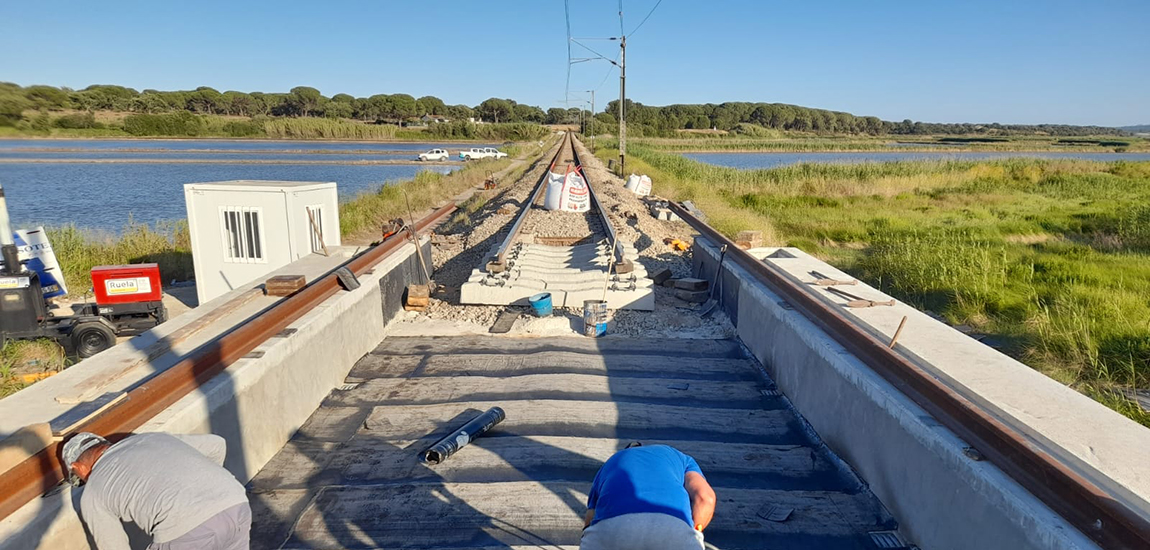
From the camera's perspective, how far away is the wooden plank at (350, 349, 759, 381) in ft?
20.5

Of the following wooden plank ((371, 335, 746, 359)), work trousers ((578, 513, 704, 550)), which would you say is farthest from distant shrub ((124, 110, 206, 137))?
work trousers ((578, 513, 704, 550))

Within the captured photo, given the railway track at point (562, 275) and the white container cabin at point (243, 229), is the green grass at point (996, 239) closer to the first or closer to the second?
the railway track at point (562, 275)

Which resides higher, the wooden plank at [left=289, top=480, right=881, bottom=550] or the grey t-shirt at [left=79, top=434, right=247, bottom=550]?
the grey t-shirt at [left=79, top=434, right=247, bottom=550]

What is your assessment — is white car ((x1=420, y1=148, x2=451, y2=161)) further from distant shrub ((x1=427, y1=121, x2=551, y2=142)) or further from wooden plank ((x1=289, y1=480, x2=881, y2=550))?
wooden plank ((x1=289, y1=480, x2=881, y2=550))

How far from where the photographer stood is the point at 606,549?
7.85 ft

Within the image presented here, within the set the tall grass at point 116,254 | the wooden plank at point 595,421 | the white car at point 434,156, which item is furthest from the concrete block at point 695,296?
the white car at point 434,156

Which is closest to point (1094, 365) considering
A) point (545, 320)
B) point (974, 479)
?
point (974, 479)

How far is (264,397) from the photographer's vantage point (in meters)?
4.45

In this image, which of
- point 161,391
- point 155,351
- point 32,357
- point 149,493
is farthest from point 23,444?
point 32,357

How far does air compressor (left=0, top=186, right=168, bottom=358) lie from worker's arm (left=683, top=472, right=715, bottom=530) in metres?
8.23

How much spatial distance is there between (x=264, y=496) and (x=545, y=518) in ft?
5.97

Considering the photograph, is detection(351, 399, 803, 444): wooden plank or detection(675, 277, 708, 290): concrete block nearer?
detection(351, 399, 803, 444): wooden plank

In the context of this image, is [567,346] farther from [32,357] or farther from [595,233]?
[32,357]

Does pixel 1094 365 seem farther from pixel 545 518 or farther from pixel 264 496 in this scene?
pixel 264 496
